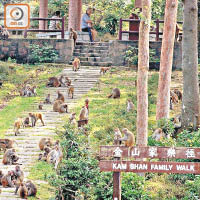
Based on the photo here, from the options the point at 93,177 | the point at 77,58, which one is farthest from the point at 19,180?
the point at 77,58

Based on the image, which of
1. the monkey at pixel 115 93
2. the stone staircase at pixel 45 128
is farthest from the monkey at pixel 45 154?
the monkey at pixel 115 93

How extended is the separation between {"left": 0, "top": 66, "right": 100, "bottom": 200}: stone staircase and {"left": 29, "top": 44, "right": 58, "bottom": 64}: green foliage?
53.9 inches

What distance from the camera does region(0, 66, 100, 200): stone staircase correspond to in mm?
19766

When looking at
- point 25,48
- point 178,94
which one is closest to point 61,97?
point 178,94

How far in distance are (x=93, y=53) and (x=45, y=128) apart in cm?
1035

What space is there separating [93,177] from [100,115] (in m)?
8.35

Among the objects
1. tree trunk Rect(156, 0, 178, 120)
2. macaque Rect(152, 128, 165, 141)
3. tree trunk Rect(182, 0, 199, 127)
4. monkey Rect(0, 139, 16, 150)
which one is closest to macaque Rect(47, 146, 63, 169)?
monkey Rect(0, 139, 16, 150)

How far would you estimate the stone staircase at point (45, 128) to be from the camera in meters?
19.8

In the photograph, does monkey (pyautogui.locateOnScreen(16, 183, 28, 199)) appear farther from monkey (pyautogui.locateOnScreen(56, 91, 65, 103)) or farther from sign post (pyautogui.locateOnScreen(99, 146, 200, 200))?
monkey (pyautogui.locateOnScreen(56, 91, 65, 103))

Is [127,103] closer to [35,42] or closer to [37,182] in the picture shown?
[37,182]

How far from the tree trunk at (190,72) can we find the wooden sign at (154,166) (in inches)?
316

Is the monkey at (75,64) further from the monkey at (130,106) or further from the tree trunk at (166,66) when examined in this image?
the tree trunk at (166,66)

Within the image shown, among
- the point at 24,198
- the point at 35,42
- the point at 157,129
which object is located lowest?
the point at 24,198

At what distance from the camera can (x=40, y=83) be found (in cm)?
2989
